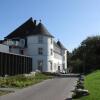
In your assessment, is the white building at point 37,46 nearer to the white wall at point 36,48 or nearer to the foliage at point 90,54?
the white wall at point 36,48

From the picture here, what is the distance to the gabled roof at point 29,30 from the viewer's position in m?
83.6

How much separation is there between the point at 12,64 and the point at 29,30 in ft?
112

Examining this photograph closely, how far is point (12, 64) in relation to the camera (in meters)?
56.3

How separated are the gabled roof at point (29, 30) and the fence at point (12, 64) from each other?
16.7m

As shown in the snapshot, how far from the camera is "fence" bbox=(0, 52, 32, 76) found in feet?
169

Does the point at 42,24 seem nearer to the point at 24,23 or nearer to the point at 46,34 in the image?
the point at 46,34

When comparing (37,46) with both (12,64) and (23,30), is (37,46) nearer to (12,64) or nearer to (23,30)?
(23,30)

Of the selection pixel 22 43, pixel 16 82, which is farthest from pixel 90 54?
pixel 16 82

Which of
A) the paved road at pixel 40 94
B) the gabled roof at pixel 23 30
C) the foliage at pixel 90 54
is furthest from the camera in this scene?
the foliage at pixel 90 54

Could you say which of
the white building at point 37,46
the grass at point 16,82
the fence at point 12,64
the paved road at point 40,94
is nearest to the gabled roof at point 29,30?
the white building at point 37,46

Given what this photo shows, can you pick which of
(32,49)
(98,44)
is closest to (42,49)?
(32,49)

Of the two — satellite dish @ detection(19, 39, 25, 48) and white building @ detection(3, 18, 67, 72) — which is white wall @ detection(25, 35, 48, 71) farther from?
satellite dish @ detection(19, 39, 25, 48)

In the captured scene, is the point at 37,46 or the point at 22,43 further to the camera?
the point at 22,43

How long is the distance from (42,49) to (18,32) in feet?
32.4
